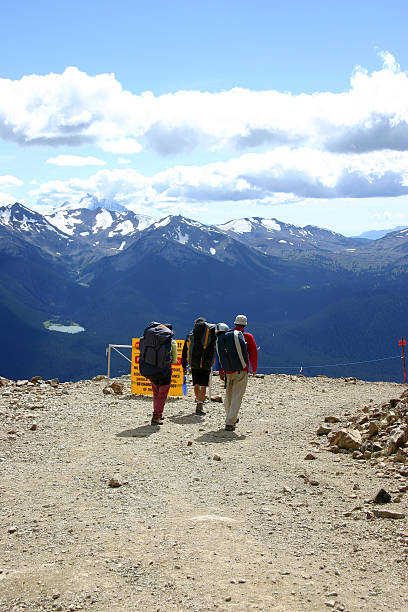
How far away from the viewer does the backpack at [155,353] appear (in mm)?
Result: 13711

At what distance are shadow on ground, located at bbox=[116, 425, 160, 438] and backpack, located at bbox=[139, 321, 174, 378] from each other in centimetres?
126

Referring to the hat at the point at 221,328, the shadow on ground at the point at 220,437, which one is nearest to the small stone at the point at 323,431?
the shadow on ground at the point at 220,437

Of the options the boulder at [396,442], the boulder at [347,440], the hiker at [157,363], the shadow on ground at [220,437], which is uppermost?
the hiker at [157,363]

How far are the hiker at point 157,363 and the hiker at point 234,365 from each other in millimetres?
1337

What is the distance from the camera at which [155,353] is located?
542 inches

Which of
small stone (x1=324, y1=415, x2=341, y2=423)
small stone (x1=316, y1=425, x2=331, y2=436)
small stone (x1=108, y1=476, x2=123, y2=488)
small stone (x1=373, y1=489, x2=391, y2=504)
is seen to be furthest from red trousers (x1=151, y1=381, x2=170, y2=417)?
small stone (x1=373, y1=489, x2=391, y2=504)

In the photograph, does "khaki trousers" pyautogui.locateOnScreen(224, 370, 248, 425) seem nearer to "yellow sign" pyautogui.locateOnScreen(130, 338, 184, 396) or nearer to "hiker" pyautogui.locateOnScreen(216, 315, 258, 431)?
"hiker" pyautogui.locateOnScreen(216, 315, 258, 431)

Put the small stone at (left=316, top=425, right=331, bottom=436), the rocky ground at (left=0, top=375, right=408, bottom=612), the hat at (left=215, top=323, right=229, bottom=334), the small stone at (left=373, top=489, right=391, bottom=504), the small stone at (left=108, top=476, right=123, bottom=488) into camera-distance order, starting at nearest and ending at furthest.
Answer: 1. the rocky ground at (left=0, top=375, right=408, bottom=612)
2. the small stone at (left=373, top=489, right=391, bottom=504)
3. the small stone at (left=108, top=476, right=123, bottom=488)
4. the small stone at (left=316, top=425, right=331, bottom=436)
5. the hat at (left=215, top=323, right=229, bottom=334)

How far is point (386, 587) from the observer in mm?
5152

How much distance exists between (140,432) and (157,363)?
5.82 ft

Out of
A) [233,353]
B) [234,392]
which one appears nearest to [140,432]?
[234,392]

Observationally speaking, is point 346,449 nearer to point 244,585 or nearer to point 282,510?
point 282,510

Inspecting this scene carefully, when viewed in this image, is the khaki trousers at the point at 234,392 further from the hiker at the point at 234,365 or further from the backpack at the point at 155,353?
the backpack at the point at 155,353

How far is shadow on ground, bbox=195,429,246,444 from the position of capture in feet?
39.7
